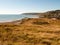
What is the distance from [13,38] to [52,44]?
16.1 ft

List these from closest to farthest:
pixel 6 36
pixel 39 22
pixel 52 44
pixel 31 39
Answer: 1. pixel 52 44
2. pixel 31 39
3. pixel 6 36
4. pixel 39 22

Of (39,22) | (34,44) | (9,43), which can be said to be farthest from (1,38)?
(39,22)

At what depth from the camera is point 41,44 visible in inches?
704

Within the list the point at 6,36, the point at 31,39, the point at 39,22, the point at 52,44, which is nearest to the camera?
the point at 52,44

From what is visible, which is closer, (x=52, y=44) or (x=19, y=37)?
(x=52, y=44)

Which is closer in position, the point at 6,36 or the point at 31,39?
the point at 31,39

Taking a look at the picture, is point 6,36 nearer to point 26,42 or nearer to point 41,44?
point 26,42

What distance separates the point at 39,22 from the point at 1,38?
20600 mm

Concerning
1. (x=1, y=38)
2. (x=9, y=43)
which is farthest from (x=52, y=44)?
(x=1, y=38)

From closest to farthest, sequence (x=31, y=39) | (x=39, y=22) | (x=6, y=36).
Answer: (x=31, y=39) → (x=6, y=36) → (x=39, y=22)

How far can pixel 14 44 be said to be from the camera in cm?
1783

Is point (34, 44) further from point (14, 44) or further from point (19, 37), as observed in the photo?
point (19, 37)

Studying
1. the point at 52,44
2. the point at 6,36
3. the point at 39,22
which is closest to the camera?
the point at 52,44

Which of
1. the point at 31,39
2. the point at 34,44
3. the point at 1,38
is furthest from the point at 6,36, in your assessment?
the point at 34,44
